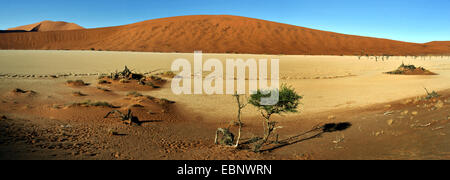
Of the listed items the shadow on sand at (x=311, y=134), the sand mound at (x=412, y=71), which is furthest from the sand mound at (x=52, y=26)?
the shadow on sand at (x=311, y=134)

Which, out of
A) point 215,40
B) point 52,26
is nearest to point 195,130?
point 215,40

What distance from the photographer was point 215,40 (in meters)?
63.1

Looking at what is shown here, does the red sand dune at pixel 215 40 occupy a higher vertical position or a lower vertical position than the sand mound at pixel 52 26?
lower

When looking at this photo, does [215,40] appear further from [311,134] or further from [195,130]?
[311,134]

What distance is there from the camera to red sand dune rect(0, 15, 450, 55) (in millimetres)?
58562

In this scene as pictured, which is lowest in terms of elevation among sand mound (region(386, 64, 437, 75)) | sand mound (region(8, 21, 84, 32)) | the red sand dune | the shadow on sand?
the shadow on sand

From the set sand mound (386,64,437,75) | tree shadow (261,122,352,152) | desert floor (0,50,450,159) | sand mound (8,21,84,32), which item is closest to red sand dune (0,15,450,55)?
sand mound (386,64,437,75)

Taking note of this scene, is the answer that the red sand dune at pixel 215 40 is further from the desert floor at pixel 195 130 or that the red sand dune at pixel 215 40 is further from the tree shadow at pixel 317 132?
the tree shadow at pixel 317 132

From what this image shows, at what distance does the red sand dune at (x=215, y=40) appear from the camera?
58.6m

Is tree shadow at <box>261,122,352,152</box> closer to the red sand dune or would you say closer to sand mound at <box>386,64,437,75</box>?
sand mound at <box>386,64,437,75</box>

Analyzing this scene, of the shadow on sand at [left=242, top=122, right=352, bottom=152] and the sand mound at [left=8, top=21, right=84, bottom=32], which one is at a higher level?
the sand mound at [left=8, top=21, right=84, bottom=32]

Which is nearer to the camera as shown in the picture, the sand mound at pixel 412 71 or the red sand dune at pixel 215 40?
the sand mound at pixel 412 71

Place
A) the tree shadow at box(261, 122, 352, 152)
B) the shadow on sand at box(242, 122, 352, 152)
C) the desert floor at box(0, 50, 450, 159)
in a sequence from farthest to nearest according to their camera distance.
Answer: the tree shadow at box(261, 122, 352, 152), the shadow on sand at box(242, 122, 352, 152), the desert floor at box(0, 50, 450, 159)
